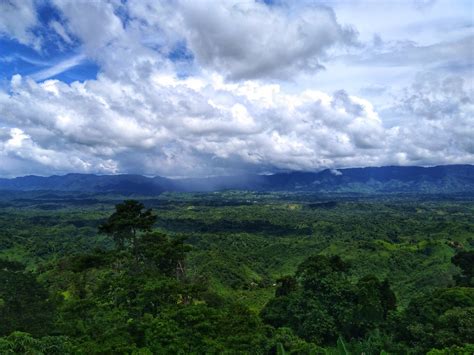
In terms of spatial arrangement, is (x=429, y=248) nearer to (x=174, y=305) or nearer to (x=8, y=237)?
(x=174, y=305)

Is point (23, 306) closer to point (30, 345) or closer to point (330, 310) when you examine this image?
point (30, 345)

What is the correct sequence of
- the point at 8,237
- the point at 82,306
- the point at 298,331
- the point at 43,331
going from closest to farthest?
the point at 43,331 → the point at 82,306 → the point at 298,331 → the point at 8,237

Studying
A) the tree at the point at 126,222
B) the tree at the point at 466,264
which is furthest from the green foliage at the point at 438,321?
the tree at the point at 126,222

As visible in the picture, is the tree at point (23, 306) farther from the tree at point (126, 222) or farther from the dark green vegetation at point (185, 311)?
the tree at point (126, 222)

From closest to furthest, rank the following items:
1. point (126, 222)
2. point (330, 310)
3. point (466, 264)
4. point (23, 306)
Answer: point (23, 306)
point (330, 310)
point (126, 222)
point (466, 264)

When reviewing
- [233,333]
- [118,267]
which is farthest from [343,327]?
[118,267]

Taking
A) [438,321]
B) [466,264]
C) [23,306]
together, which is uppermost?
[23,306]

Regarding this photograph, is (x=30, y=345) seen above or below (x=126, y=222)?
below

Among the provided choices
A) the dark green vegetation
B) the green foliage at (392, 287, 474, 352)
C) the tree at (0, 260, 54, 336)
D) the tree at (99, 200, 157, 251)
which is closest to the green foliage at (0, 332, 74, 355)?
the dark green vegetation

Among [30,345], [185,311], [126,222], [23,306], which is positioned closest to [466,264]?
[185,311]

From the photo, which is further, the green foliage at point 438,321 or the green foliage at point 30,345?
the green foliage at point 438,321

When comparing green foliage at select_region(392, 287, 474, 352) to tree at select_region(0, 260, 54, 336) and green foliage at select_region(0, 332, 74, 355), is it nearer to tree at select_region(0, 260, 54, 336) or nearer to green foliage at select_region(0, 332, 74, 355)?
green foliage at select_region(0, 332, 74, 355)
